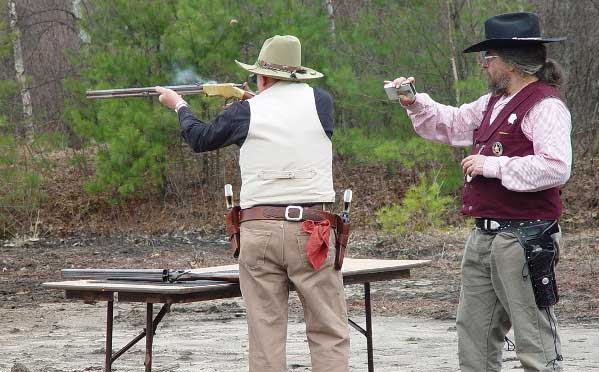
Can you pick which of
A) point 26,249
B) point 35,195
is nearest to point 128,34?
point 35,195

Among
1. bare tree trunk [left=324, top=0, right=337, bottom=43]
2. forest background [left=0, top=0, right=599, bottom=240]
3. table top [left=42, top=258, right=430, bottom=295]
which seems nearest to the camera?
table top [left=42, top=258, right=430, bottom=295]

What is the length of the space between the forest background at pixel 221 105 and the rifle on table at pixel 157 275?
1147cm

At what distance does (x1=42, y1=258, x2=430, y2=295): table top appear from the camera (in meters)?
5.75

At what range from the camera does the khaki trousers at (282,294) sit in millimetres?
5379

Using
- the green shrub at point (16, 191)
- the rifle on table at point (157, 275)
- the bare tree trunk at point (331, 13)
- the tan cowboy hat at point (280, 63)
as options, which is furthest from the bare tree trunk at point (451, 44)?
the tan cowboy hat at point (280, 63)

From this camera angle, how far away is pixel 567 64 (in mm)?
20250

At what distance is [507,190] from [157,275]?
216 cm

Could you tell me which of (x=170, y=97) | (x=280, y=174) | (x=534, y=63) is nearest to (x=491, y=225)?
(x=534, y=63)

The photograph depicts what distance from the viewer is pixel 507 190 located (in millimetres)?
5125

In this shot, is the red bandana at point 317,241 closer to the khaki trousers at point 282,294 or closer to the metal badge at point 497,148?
the khaki trousers at point 282,294

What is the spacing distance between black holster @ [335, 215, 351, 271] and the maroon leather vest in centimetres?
73

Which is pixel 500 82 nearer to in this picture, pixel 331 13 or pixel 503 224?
pixel 503 224

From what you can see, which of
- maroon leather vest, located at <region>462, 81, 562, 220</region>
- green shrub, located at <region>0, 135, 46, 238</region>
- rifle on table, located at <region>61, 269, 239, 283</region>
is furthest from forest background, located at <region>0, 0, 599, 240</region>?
maroon leather vest, located at <region>462, 81, 562, 220</region>

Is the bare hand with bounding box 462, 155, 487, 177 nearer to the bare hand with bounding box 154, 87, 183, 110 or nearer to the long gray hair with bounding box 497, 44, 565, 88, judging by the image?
the long gray hair with bounding box 497, 44, 565, 88
